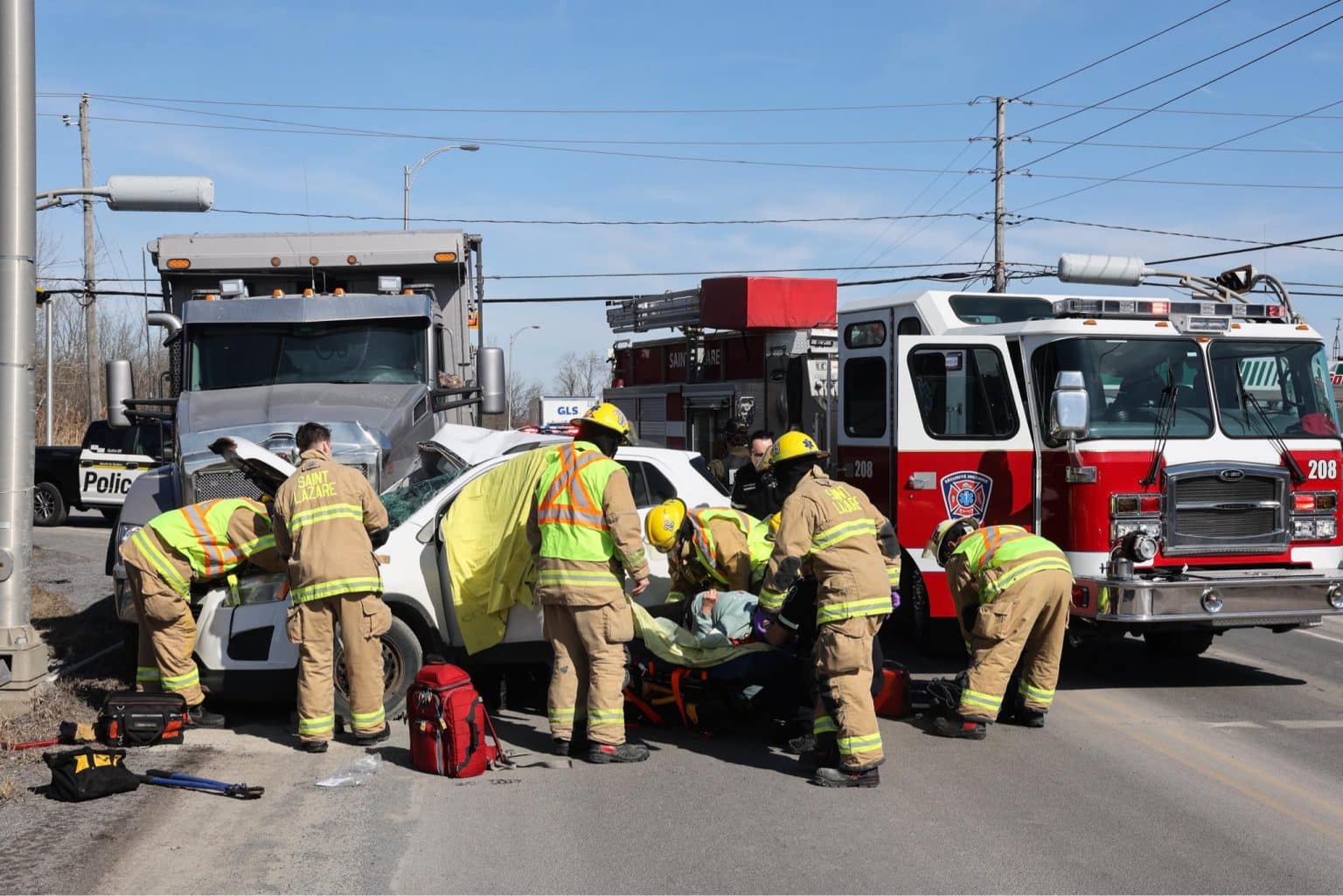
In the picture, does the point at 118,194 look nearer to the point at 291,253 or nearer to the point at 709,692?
the point at 291,253

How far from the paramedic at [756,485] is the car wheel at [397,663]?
2655mm

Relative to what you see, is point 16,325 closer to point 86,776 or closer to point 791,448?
point 86,776

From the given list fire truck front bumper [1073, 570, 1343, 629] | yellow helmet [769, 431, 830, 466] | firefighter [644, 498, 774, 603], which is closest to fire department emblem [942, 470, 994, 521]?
fire truck front bumper [1073, 570, 1343, 629]

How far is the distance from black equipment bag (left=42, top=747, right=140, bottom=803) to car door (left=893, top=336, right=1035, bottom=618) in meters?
5.65

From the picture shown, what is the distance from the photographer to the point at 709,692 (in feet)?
25.0

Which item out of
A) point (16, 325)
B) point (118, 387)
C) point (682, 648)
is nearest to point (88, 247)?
point (118, 387)

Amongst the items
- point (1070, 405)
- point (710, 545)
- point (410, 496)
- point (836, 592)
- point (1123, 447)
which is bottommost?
point (836, 592)

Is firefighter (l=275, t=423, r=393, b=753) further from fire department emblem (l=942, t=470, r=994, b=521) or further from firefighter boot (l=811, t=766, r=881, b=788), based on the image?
fire department emblem (l=942, t=470, r=994, b=521)

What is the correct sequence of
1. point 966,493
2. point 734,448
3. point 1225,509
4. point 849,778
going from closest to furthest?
point 849,778, point 1225,509, point 966,493, point 734,448

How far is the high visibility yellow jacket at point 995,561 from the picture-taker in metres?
7.59

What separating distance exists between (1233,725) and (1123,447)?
197 centimetres

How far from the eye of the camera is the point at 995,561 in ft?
25.0

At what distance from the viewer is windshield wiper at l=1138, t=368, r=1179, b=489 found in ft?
29.2

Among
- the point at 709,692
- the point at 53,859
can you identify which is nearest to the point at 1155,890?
the point at 709,692
